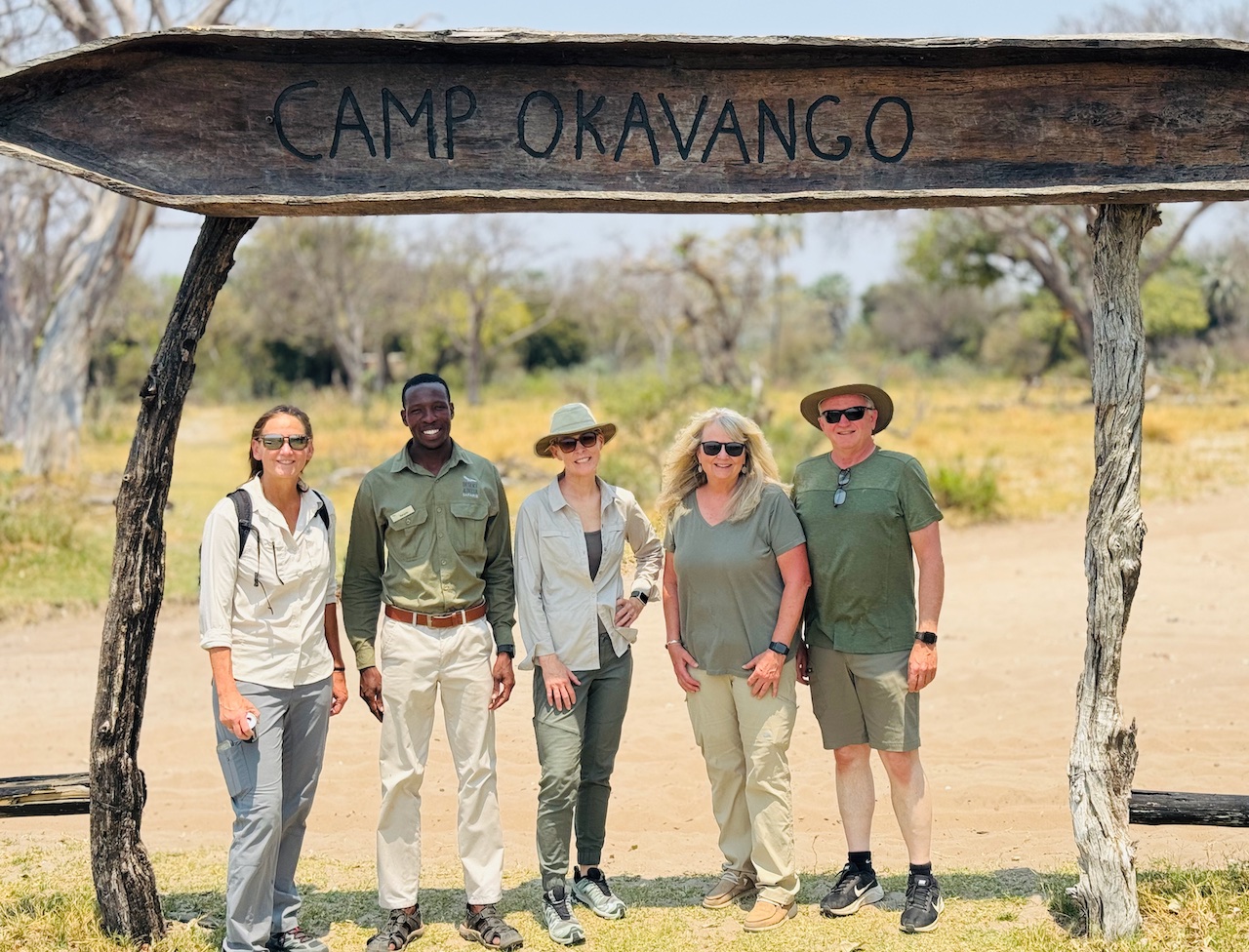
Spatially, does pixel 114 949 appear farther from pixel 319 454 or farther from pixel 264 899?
pixel 319 454

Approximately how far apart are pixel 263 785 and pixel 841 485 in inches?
84.0

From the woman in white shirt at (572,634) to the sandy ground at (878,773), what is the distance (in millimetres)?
876

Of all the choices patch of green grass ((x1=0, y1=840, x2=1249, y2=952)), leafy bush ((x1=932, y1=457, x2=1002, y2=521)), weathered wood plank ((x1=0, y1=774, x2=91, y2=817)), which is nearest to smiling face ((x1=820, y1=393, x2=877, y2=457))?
patch of green grass ((x1=0, y1=840, x2=1249, y2=952))

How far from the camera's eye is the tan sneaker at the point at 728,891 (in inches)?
175

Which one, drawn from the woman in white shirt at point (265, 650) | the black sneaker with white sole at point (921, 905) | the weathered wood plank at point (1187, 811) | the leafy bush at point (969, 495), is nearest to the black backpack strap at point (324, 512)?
the woman in white shirt at point (265, 650)

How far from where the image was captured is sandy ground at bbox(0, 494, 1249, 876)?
215 inches

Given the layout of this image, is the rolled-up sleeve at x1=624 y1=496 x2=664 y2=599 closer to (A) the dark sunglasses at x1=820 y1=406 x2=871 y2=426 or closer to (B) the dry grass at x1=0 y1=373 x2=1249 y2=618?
(A) the dark sunglasses at x1=820 y1=406 x2=871 y2=426

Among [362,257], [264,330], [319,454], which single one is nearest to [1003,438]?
[319,454]

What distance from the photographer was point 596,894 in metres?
4.44

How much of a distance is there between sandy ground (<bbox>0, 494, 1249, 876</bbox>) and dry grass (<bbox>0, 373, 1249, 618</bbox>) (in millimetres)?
2093

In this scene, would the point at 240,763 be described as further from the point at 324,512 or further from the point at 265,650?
the point at 324,512

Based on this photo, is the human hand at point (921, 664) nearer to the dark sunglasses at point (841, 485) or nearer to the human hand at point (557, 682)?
the dark sunglasses at point (841, 485)

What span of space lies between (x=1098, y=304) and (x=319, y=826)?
414 centimetres

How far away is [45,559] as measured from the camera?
11.5 meters
